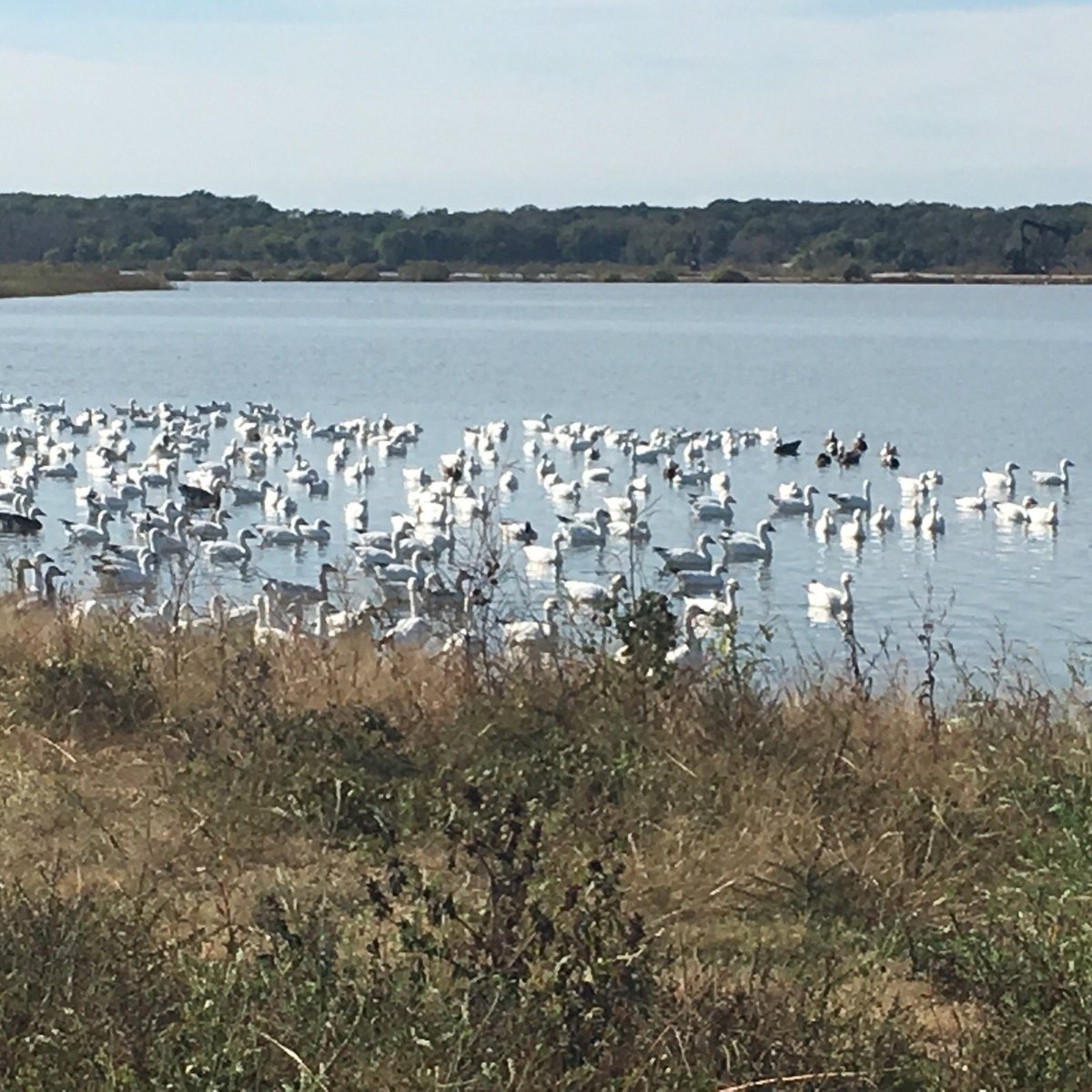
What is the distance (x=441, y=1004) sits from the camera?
12.7 feet

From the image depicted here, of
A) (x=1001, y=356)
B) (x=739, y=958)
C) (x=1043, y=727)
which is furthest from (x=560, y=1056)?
(x=1001, y=356)

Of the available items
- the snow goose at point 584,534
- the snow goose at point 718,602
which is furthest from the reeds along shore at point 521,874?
the snow goose at point 584,534

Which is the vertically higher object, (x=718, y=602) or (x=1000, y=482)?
(x=718, y=602)

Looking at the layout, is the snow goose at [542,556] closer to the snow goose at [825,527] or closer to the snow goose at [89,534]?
the snow goose at [825,527]

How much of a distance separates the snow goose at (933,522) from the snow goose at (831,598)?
4568 millimetres

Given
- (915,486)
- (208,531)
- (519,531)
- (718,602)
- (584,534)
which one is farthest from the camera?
(915,486)

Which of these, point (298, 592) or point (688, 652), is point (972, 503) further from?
point (688, 652)

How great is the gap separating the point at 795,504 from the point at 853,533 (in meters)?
2.09

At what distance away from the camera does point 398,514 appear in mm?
22203

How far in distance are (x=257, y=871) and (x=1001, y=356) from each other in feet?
149

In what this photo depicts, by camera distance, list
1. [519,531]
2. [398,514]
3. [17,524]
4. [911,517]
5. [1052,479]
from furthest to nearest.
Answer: [1052,479]
[398,514]
[911,517]
[17,524]
[519,531]

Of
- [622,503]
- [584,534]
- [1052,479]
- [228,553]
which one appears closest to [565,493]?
[622,503]

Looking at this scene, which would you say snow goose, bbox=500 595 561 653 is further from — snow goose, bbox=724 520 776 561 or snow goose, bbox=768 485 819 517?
snow goose, bbox=768 485 819 517

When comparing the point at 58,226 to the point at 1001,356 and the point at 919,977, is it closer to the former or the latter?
the point at 1001,356
